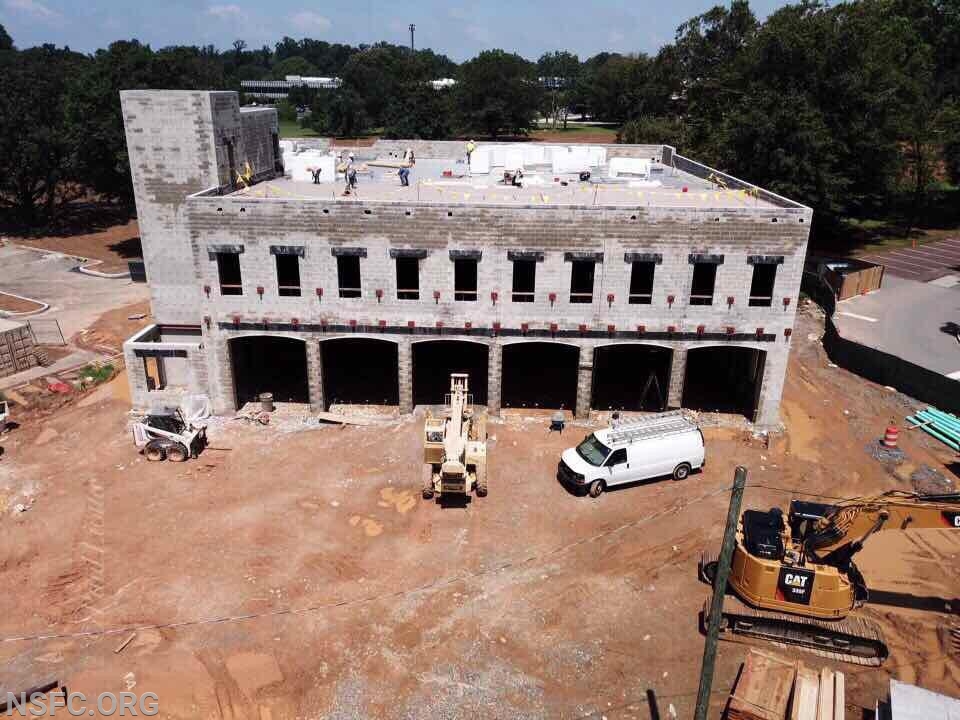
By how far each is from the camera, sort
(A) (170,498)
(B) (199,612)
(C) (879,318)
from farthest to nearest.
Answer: (C) (879,318)
(A) (170,498)
(B) (199,612)

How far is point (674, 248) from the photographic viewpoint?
29891 mm

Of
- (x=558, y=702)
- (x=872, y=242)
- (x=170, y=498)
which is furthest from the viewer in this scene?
(x=872, y=242)

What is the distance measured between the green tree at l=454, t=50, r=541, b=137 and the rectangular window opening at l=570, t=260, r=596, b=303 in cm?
8298

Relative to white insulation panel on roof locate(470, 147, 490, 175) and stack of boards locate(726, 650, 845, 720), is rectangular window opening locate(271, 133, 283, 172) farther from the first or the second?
stack of boards locate(726, 650, 845, 720)

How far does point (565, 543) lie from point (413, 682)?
25.3 feet

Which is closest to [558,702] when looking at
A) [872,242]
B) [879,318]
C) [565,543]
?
[565,543]

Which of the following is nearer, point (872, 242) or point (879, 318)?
point (879, 318)

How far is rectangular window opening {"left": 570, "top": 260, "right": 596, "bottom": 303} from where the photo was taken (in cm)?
3070

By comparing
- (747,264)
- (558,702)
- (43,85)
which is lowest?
(558,702)

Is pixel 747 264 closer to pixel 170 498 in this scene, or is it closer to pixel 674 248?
pixel 674 248

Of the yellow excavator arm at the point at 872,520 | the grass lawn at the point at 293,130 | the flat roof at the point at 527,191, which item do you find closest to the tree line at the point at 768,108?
the flat roof at the point at 527,191

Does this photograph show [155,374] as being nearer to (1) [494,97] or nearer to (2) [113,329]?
(2) [113,329]

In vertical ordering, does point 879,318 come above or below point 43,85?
below

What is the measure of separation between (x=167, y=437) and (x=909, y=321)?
43.3m
